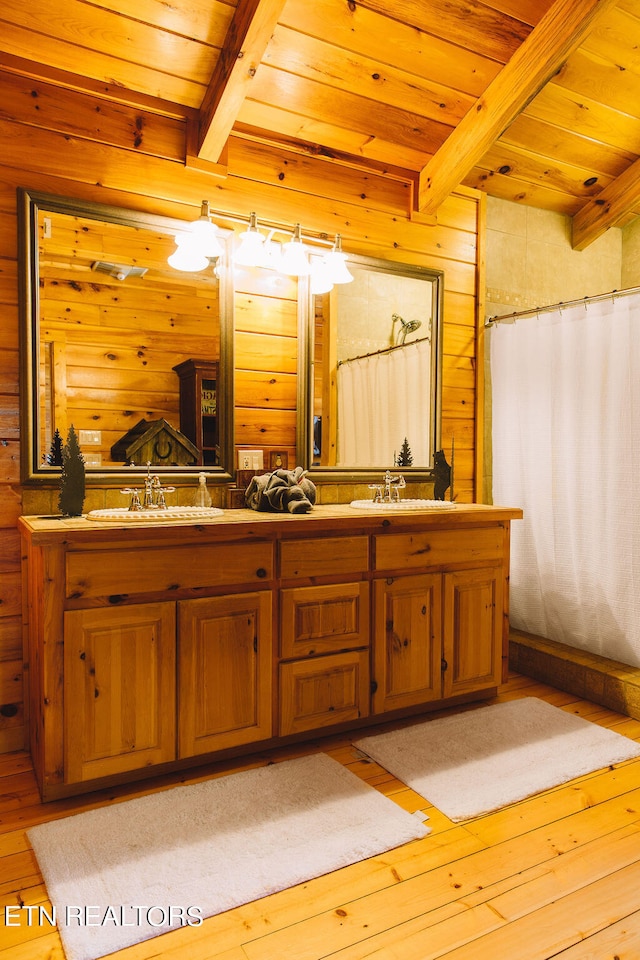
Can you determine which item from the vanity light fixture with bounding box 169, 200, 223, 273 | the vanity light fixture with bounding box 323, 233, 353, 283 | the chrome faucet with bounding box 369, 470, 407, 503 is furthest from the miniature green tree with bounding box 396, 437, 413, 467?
the vanity light fixture with bounding box 169, 200, 223, 273

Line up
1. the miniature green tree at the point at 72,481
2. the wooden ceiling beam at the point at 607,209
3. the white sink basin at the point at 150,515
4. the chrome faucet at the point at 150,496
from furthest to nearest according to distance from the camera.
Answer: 1. the wooden ceiling beam at the point at 607,209
2. the chrome faucet at the point at 150,496
3. the miniature green tree at the point at 72,481
4. the white sink basin at the point at 150,515

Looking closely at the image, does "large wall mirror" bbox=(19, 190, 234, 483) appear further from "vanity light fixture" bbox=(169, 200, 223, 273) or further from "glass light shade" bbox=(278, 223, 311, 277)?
"glass light shade" bbox=(278, 223, 311, 277)

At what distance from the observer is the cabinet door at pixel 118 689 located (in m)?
1.70

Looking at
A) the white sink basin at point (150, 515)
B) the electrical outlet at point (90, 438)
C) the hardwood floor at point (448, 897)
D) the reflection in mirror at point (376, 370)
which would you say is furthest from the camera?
the reflection in mirror at point (376, 370)

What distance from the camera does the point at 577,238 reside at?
11.1 ft

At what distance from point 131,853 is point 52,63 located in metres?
2.45

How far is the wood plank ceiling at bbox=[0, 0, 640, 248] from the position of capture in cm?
200

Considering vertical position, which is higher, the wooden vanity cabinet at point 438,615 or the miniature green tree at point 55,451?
the miniature green tree at point 55,451

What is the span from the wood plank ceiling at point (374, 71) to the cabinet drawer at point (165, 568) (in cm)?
153

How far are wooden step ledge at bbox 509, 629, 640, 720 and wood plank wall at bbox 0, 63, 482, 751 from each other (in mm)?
769

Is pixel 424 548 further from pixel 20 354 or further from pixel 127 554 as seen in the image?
pixel 20 354

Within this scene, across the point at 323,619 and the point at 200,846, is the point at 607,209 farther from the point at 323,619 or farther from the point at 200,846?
the point at 200,846

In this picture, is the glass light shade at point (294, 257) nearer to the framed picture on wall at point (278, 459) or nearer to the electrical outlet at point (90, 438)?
the framed picture on wall at point (278, 459)

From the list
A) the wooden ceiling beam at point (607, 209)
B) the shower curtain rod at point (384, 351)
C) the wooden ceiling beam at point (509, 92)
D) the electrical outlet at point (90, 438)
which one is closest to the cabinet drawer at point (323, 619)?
the electrical outlet at point (90, 438)
